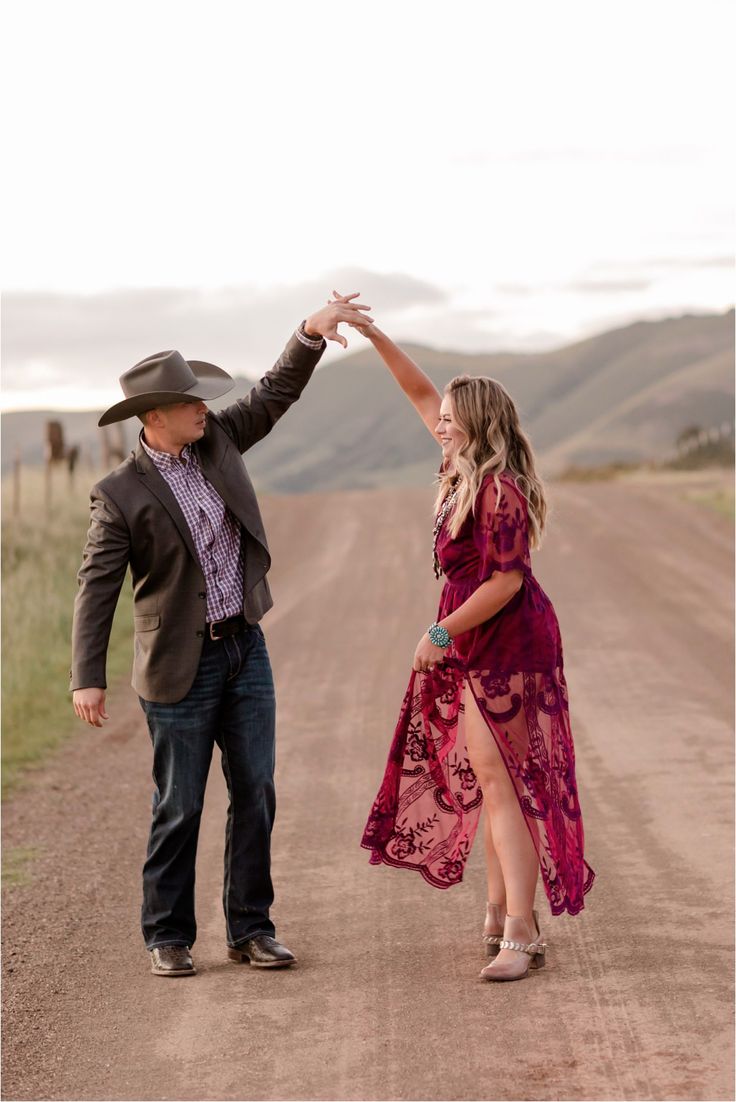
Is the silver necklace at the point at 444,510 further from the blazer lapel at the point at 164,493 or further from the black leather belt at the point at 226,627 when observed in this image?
the blazer lapel at the point at 164,493

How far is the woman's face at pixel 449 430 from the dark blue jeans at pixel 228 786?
0.99m

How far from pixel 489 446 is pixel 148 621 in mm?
1385

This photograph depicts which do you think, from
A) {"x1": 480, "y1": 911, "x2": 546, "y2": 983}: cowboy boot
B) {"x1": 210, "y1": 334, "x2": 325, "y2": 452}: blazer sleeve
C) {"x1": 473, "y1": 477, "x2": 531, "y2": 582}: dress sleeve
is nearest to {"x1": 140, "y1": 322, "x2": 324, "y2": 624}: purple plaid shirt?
{"x1": 210, "y1": 334, "x2": 325, "y2": 452}: blazer sleeve

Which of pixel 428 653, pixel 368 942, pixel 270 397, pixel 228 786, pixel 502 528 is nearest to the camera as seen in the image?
pixel 502 528

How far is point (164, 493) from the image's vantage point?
512 centimetres

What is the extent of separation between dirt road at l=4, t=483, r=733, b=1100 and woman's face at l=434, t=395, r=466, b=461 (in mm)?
1884

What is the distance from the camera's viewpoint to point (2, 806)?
8.07 m

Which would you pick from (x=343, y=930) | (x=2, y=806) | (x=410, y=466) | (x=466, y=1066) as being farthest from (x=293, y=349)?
(x=410, y=466)

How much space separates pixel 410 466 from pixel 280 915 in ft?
582

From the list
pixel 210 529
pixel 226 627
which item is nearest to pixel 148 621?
pixel 226 627

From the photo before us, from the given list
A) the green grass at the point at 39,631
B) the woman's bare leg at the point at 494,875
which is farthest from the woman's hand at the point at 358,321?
the green grass at the point at 39,631

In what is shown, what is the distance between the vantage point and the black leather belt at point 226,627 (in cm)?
514

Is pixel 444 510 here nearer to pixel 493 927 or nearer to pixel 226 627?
pixel 226 627

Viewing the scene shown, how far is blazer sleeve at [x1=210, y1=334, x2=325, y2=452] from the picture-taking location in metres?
5.55
